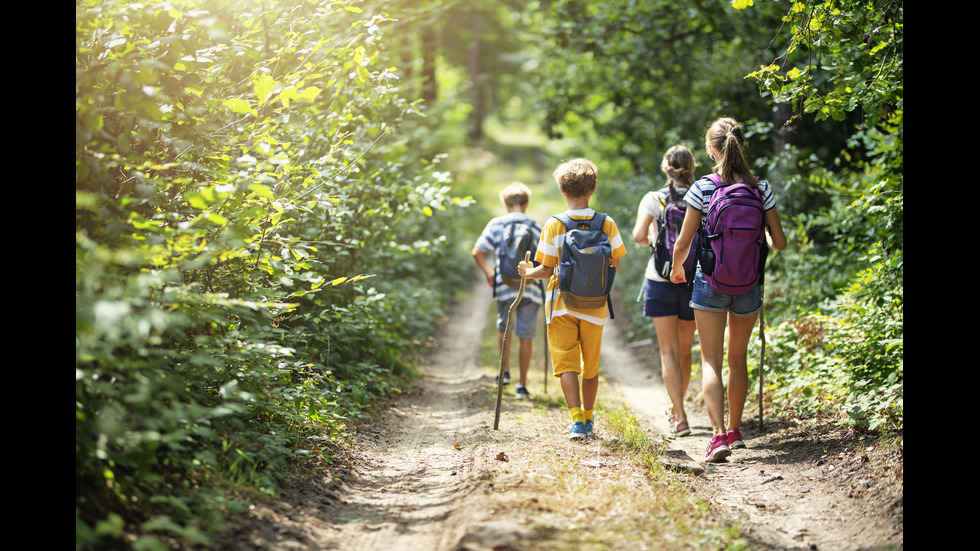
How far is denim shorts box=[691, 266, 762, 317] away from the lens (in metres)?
4.98

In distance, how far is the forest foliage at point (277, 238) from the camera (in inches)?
125

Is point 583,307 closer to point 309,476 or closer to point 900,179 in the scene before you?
point 309,476

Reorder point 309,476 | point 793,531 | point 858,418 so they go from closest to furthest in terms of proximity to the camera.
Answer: point 793,531, point 309,476, point 858,418

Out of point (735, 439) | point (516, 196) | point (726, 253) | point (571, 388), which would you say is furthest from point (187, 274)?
point (735, 439)

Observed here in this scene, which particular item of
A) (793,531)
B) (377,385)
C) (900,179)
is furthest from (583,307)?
(900,179)

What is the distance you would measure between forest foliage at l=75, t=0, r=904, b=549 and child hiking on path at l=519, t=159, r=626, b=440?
4.61ft

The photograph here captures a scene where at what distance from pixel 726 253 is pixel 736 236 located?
134 millimetres

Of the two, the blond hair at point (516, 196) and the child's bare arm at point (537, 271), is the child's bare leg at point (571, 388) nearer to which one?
the child's bare arm at point (537, 271)

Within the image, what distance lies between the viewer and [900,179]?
6082mm

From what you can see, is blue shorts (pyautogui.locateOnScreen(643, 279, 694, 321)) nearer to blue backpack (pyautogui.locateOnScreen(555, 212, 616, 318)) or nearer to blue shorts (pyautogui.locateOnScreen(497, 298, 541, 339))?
blue backpack (pyautogui.locateOnScreen(555, 212, 616, 318))

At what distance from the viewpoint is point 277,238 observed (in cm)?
470

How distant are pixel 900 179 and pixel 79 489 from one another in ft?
21.0

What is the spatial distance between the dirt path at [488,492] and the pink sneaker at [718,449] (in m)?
0.06

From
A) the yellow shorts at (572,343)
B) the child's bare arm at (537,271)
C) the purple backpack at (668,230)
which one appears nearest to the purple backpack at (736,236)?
the purple backpack at (668,230)
